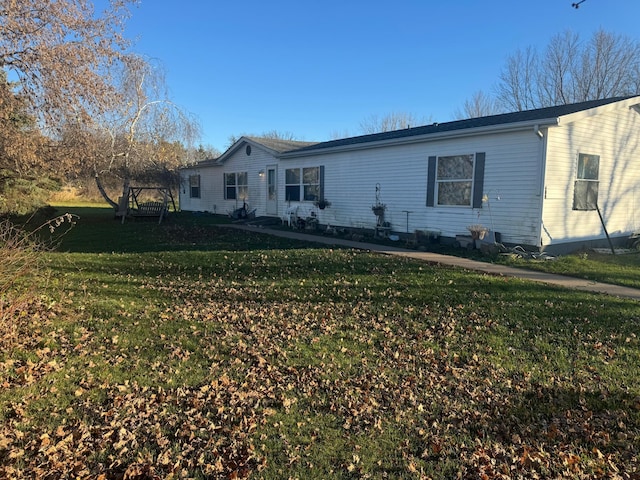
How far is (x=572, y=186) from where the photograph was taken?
1030 cm

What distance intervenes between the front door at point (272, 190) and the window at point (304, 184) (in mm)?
980

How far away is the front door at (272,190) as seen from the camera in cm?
1820

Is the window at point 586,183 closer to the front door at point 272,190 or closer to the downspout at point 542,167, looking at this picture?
the downspout at point 542,167

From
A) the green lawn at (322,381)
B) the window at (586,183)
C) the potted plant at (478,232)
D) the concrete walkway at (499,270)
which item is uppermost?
the window at (586,183)

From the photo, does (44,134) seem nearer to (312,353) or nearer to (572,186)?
(312,353)

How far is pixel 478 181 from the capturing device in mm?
10672

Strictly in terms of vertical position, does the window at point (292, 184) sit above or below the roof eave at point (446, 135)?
below

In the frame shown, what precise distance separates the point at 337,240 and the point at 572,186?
5997 millimetres

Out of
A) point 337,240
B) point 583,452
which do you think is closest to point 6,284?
point 583,452

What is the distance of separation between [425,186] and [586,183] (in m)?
3.88

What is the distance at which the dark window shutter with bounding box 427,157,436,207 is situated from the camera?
11.7 metres

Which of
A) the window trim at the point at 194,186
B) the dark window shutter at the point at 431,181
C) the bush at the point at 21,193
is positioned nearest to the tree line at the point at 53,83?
the bush at the point at 21,193

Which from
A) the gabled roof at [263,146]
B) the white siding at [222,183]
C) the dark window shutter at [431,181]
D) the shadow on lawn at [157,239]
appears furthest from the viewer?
the white siding at [222,183]

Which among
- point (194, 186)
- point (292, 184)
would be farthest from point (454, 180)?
point (194, 186)
